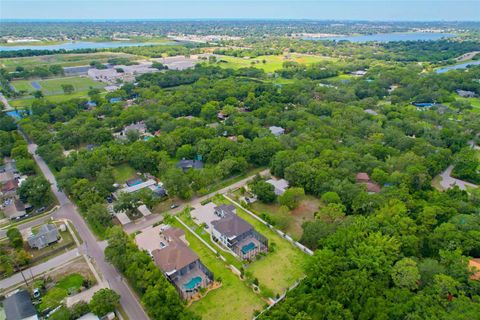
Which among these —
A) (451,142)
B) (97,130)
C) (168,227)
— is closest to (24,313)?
(168,227)

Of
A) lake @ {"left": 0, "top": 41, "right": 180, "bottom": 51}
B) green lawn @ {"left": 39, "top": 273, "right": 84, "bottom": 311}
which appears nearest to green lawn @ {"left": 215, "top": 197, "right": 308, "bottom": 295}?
green lawn @ {"left": 39, "top": 273, "right": 84, "bottom": 311}

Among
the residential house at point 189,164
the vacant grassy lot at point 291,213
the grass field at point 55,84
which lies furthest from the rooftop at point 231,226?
the grass field at point 55,84

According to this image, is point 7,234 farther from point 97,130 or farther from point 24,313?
point 97,130

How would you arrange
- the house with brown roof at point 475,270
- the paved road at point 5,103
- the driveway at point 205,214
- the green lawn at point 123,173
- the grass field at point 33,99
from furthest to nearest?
1. the grass field at point 33,99
2. the paved road at point 5,103
3. the green lawn at point 123,173
4. the driveway at point 205,214
5. the house with brown roof at point 475,270


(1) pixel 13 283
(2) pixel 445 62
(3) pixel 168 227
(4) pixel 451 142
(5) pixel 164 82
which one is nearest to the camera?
(1) pixel 13 283

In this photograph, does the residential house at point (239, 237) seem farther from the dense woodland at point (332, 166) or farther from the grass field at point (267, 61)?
the grass field at point (267, 61)

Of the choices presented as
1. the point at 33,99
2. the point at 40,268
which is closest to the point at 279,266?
the point at 40,268

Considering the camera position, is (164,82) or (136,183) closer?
(136,183)
